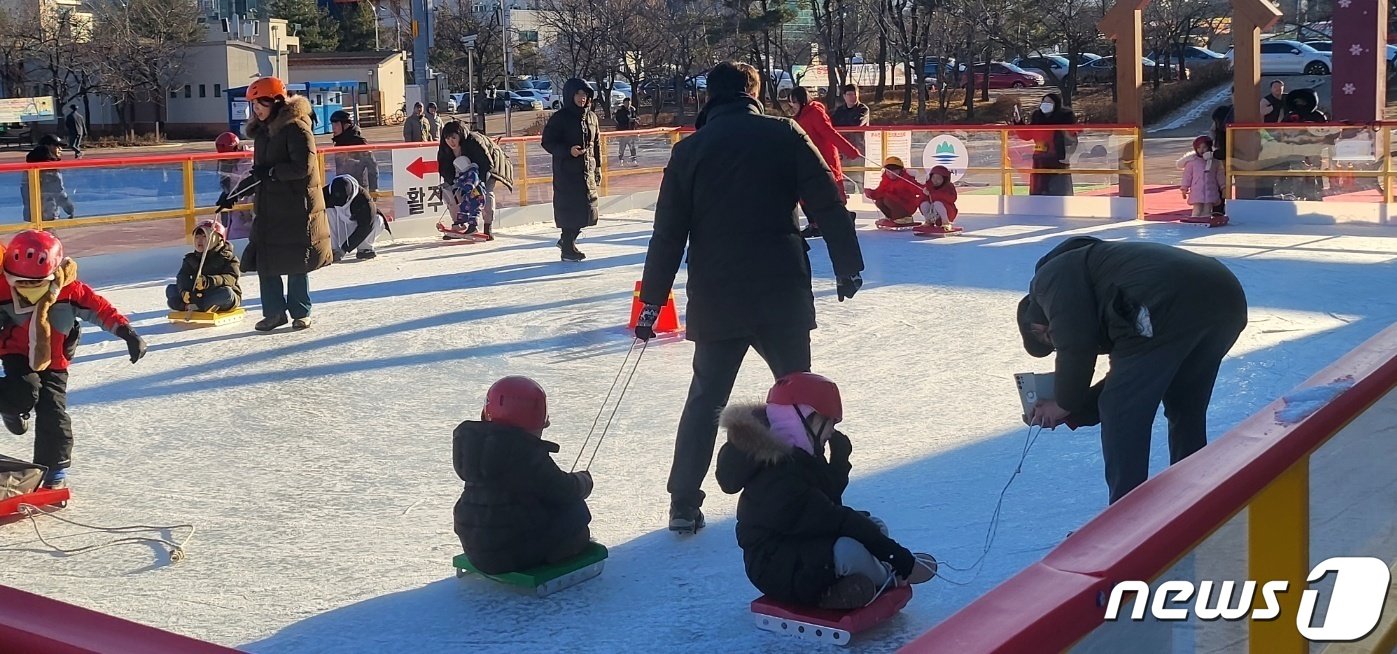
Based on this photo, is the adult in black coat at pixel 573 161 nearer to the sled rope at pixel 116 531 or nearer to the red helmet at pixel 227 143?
the red helmet at pixel 227 143

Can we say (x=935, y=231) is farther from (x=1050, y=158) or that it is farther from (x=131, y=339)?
(x=131, y=339)

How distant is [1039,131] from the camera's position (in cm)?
1559

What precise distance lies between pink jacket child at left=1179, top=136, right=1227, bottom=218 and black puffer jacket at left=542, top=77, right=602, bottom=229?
19.6ft

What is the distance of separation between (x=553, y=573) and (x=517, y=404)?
1.75 feet

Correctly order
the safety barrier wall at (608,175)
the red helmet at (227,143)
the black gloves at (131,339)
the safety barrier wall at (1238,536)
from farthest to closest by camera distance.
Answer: the red helmet at (227,143) → the safety barrier wall at (608,175) → the black gloves at (131,339) → the safety barrier wall at (1238,536)

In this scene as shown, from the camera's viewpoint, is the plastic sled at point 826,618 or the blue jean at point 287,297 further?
the blue jean at point 287,297

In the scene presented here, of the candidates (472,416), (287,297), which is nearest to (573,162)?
(287,297)

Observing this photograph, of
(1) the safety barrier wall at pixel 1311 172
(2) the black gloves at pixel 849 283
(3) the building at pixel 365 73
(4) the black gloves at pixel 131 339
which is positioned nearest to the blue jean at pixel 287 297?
(4) the black gloves at pixel 131 339

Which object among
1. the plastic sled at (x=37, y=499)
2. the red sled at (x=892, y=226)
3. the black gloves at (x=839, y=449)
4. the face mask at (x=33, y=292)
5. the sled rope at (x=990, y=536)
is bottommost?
the sled rope at (x=990, y=536)

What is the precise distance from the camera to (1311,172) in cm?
1406

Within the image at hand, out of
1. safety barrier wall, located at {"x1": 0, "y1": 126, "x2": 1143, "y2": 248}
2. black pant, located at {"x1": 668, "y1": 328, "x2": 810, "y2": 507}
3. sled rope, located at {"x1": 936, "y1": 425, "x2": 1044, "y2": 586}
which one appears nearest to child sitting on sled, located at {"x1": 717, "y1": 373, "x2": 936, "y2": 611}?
sled rope, located at {"x1": 936, "y1": 425, "x2": 1044, "y2": 586}

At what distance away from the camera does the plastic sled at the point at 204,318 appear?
9.32 m

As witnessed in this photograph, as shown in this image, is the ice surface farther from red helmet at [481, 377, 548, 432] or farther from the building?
the building

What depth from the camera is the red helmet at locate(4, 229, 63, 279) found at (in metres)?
5.00
